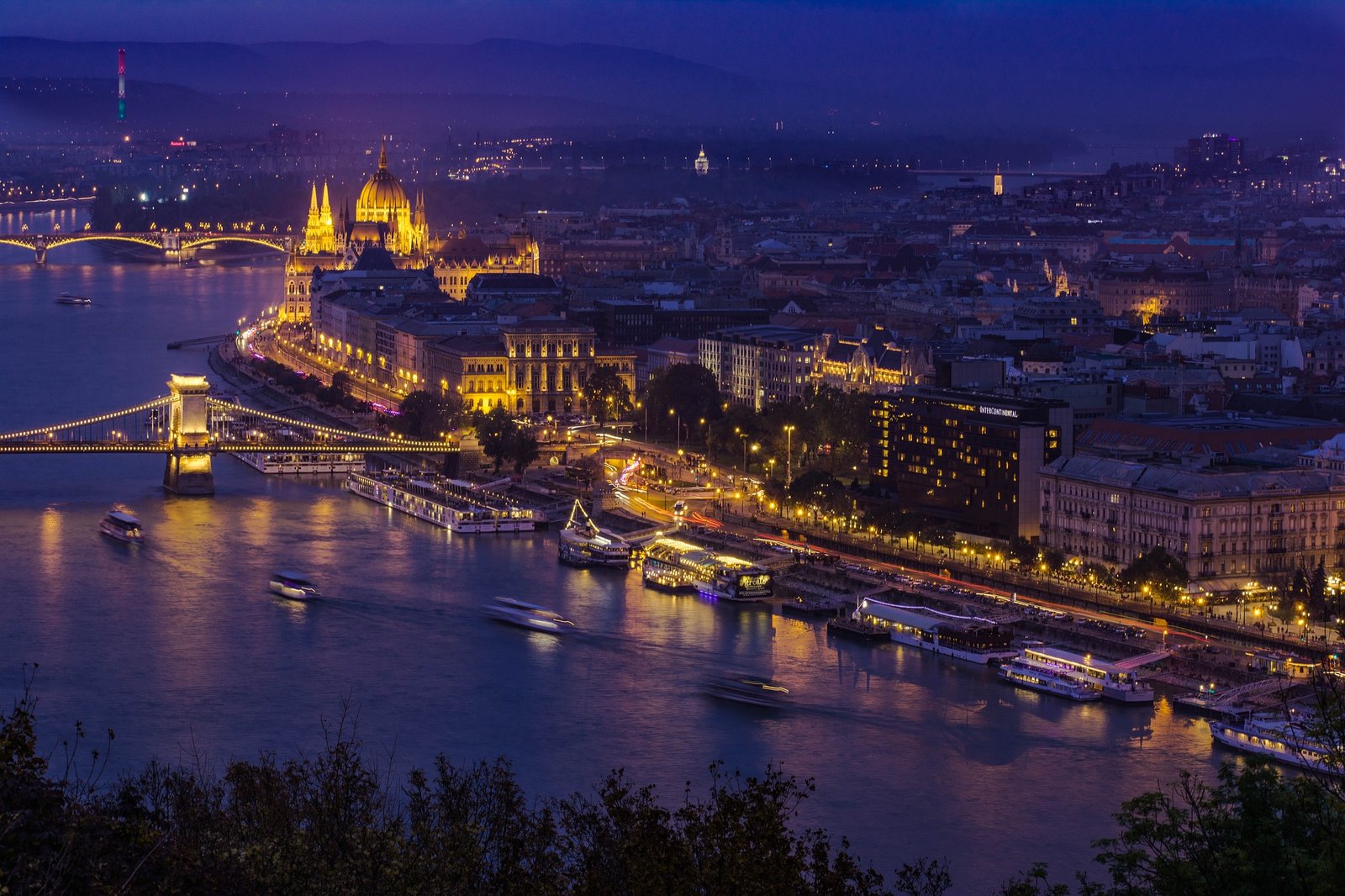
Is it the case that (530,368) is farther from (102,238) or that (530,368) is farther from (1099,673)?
(102,238)

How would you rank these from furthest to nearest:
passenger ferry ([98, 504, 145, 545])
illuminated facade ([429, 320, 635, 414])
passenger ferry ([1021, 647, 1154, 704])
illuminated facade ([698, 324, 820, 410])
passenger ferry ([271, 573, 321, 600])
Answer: illuminated facade ([429, 320, 635, 414]) → illuminated facade ([698, 324, 820, 410]) → passenger ferry ([98, 504, 145, 545]) → passenger ferry ([271, 573, 321, 600]) → passenger ferry ([1021, 647, 1154, 704])

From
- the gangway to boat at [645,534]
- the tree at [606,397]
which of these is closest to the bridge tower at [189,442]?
the gangway to boat at [645,534]

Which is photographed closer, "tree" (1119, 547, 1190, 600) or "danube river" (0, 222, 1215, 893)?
"danube river" (0, 222, 1215, 893)

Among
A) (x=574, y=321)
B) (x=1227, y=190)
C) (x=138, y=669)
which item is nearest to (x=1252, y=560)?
(x=138, y=669)

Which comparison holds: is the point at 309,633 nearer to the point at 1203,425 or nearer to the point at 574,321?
the point at 1203,425

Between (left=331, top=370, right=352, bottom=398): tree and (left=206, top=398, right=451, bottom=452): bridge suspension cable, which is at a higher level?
(left=331, top=370, right=352, bottom=398): tree

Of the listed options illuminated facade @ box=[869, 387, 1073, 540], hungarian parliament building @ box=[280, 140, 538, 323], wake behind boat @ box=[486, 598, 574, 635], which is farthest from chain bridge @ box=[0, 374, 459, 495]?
hungarian parliament building @ box=[280, 140, 538, 323]

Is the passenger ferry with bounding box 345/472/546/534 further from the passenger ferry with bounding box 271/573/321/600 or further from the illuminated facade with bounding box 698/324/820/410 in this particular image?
the illuminated facade with bounding box 698/324/820/410
